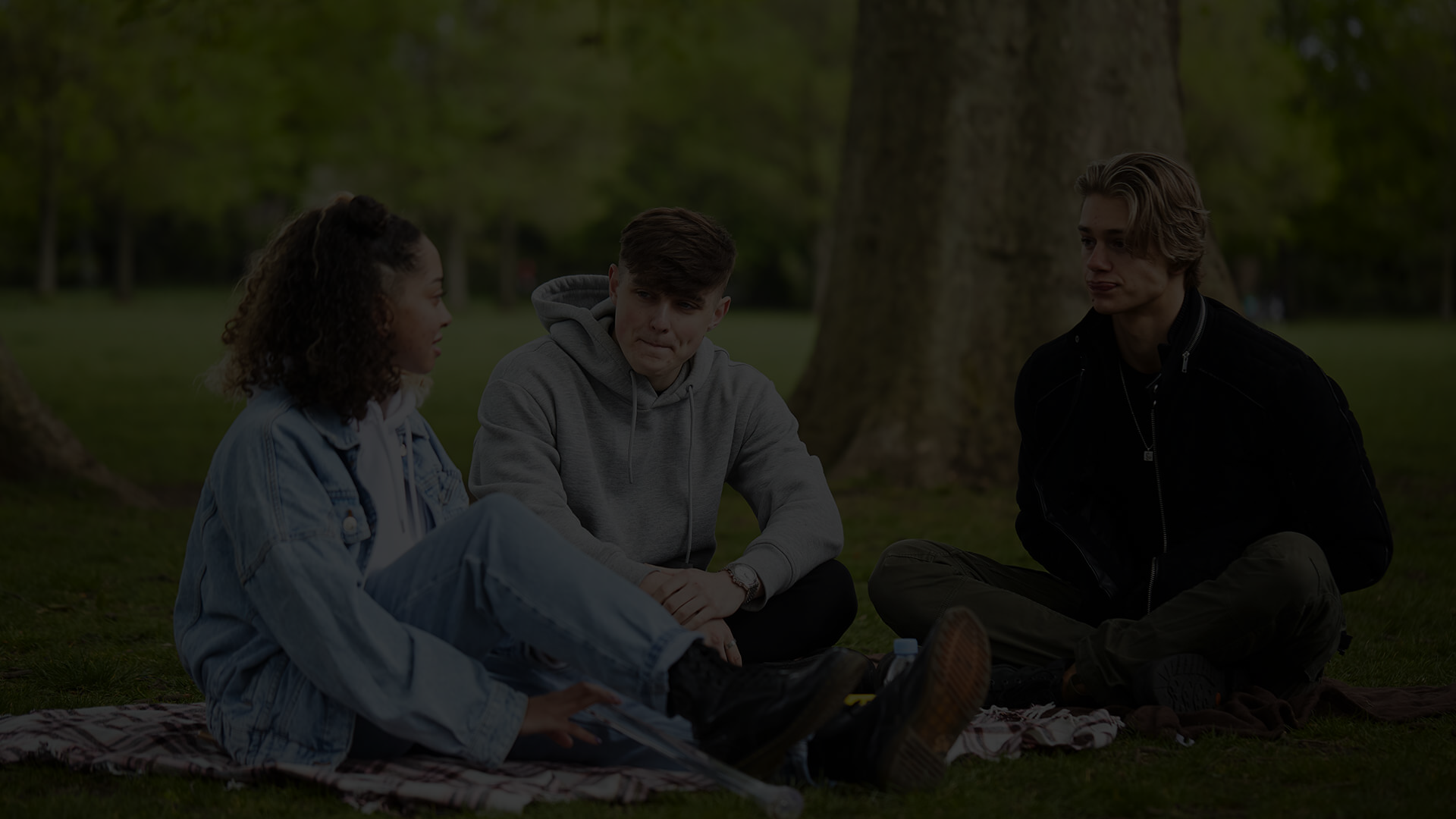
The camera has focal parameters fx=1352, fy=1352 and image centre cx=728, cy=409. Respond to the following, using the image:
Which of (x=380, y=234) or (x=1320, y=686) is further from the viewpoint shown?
(x=1320, y=686)

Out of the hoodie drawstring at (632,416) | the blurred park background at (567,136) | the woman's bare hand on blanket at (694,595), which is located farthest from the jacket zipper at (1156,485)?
the blurred park background at (567,136)

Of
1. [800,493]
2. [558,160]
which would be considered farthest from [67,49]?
[800,493]

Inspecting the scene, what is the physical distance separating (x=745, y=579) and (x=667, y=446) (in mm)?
540

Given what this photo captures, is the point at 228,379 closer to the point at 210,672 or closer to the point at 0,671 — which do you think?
the point at 210,672

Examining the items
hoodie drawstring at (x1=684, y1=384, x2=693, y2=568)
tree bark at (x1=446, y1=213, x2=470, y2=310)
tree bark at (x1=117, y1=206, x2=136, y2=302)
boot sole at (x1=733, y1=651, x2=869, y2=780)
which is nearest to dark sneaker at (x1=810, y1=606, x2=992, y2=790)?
boot sole at (x1=733, y1=651, x2=869, y2=780)

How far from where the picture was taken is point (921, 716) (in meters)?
3.14

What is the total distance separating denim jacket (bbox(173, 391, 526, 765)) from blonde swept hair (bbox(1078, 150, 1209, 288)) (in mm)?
2255

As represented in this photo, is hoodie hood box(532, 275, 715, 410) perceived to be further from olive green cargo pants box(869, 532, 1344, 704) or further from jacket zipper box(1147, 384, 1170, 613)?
jacket zipper box(1147, 384, 1170, 613)

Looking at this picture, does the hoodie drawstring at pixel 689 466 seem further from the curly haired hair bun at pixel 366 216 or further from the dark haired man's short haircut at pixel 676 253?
the curly haired hair bun at pixel 366 216

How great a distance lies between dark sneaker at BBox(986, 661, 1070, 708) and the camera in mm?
4090

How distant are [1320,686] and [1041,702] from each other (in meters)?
0.83

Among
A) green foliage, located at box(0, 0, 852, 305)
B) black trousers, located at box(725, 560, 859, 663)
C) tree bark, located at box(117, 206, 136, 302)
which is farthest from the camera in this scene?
tree bark, located at box(117, 206, 136, 302)

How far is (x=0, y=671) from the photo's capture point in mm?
4691

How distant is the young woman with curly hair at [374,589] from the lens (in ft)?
9.87
